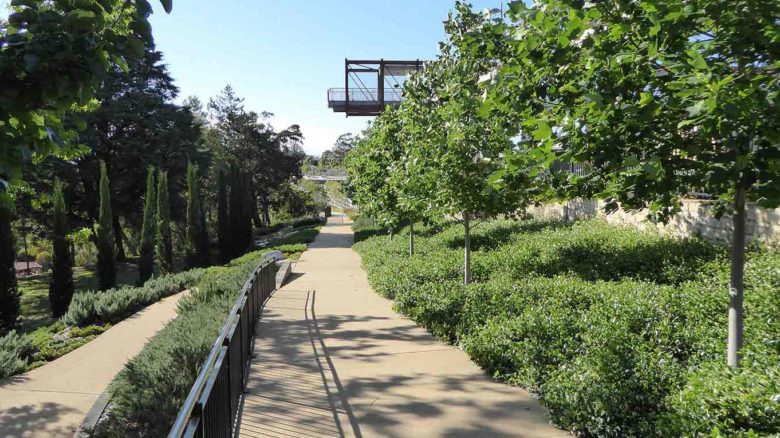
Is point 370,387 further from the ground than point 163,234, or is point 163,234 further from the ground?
point 163,234

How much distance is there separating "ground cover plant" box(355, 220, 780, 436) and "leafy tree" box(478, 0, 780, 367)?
0.61m

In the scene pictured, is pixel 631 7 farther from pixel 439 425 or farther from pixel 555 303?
pixel 555 303

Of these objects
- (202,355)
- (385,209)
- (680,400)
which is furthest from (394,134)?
(680,400)

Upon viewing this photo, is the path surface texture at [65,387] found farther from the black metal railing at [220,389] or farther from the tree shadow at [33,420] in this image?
the black metal railing at [220,389]

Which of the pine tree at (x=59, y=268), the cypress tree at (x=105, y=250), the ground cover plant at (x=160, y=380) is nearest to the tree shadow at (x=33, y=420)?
the ground cover plant at (x=160, y=380)

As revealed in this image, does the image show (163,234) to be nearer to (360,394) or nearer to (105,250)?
(105,250)

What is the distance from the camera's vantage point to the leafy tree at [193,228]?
24.8m

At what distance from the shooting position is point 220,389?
3896mm

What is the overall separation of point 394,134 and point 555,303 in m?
9.06

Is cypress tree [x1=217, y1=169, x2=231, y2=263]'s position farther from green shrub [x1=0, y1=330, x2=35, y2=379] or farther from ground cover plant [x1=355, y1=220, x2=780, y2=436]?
ground cover plant [x1=355, y1=220, x2=780, y2=436]

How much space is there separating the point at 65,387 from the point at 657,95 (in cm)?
749

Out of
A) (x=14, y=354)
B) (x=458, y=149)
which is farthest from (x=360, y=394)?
(x=14, y=354)

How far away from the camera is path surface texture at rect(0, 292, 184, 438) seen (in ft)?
18.9

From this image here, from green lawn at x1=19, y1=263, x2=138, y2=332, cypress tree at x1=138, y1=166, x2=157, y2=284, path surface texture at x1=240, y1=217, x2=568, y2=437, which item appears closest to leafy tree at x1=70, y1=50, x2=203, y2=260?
green lawn at x1=19, y1=263, x2=138, y2=332
